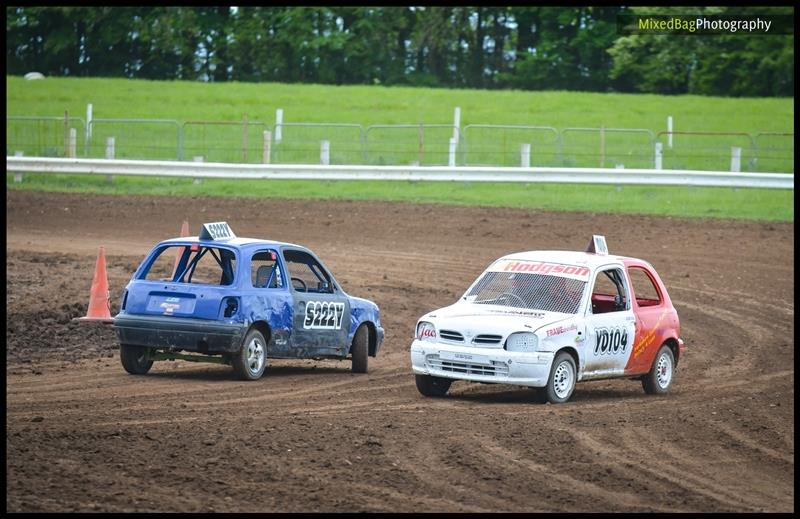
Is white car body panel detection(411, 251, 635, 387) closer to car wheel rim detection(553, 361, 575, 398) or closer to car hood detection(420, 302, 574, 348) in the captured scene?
car hood detection(420, 302, 574, 348)

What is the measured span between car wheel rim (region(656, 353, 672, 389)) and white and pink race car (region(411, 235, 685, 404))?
1cm

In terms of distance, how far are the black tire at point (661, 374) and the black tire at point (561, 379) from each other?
1.38 metres

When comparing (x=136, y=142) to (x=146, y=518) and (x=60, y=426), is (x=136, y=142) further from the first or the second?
(x=146, y=518)

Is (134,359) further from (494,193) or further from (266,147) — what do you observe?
(266,147)

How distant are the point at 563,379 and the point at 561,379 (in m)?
0.03

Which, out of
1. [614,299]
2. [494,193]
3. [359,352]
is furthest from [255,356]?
[494,193]

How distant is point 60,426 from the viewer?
10414mm

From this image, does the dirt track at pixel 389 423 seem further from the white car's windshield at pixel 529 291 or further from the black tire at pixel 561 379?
the white car's windshield at pixel 529 291

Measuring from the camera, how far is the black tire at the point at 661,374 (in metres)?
14.3

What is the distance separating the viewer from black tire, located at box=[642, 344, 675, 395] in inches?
562

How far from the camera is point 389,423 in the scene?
1118 centimetres

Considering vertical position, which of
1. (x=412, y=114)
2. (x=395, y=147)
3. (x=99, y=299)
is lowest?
(x=99, y=299)

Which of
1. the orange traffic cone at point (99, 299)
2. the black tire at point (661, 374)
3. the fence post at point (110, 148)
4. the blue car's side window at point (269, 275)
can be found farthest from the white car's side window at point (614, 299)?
the fence post at point (110, 148)

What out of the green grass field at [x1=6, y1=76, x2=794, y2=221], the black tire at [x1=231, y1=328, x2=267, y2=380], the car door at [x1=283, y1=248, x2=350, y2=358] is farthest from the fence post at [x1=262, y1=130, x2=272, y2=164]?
the black tire at [x1=231, y1=328, x2=267, y2=380]
